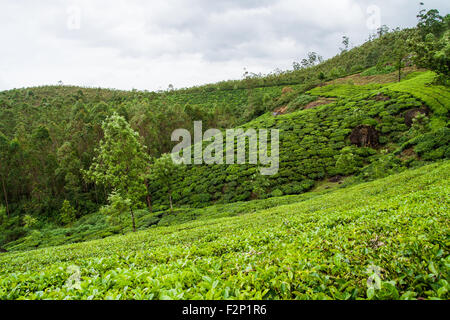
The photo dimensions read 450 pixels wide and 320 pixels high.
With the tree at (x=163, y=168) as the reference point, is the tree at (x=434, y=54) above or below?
above

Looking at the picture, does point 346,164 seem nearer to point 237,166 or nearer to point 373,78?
point 237,166

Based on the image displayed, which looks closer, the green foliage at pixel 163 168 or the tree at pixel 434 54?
the tree at pixel 434 54

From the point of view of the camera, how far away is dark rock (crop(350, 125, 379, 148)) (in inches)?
1164

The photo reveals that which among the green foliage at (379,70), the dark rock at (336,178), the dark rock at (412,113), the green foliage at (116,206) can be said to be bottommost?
the green foliage at (116,206)

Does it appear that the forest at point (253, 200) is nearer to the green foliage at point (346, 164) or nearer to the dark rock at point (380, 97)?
the green foliage at point (346, 164)

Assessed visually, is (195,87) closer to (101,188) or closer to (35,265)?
(101,188)

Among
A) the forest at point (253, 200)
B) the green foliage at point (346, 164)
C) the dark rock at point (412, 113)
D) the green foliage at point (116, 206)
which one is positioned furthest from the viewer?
the dark rock at point (412, 113)

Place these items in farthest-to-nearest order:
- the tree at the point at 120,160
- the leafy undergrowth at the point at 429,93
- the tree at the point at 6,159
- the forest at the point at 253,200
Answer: the tree at the point at 6,159 → the leafy undergrowth at the point at 429,93 → the tree at the point at 120,160 → the forest at the point at 253,200

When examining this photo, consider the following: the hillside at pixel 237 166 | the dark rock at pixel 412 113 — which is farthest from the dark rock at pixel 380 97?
the dark rock at pixel 412 113

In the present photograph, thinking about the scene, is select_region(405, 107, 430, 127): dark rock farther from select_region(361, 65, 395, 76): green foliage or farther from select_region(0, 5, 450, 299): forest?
select_region(361, 65, 395, 76): green foliage

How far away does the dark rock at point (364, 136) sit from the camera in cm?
2957
